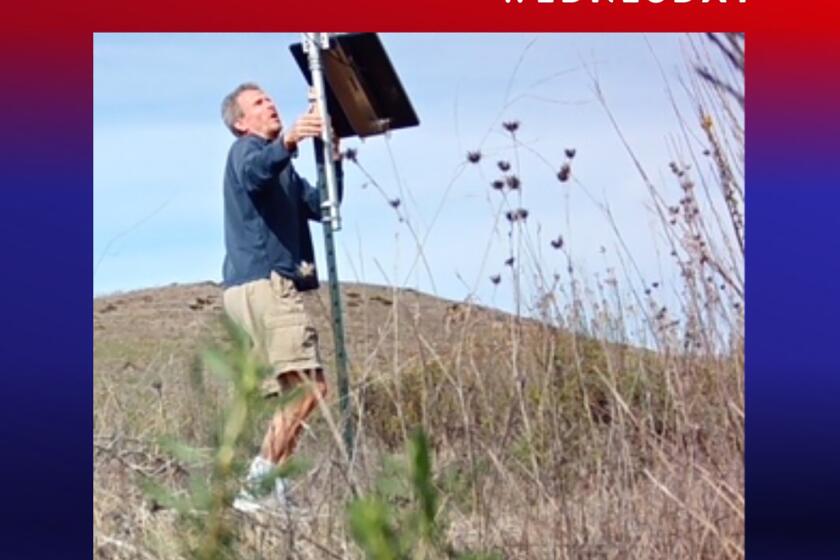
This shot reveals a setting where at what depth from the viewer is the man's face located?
1.62 meters

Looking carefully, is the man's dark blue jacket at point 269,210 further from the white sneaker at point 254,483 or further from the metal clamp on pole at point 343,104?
the white sneaker at point 254,483

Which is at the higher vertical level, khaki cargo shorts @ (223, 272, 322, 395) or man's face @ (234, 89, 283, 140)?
man's face @ (234, 89, 283, 140)

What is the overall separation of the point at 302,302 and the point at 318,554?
0.30 meters

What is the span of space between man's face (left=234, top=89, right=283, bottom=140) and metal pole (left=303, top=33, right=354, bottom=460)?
57 millimetres

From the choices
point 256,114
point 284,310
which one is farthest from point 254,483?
point 256,114

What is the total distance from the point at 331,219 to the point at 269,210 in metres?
0.08

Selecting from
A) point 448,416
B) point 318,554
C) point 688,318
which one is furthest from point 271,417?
point 688,318

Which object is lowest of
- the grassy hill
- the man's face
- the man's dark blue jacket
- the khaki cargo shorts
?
the grassy hill

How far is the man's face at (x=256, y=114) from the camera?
63.8 inches

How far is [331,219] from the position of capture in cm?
164

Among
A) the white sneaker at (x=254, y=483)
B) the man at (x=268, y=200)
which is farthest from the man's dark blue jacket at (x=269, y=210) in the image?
the white sneaker at (x=254, y=483)

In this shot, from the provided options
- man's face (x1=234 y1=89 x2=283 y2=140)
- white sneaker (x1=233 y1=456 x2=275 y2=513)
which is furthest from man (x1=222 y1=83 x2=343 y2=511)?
white sneaker (x1=233 y1=456 x2=275 y2=513)

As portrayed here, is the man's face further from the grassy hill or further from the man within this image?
the grassy hill

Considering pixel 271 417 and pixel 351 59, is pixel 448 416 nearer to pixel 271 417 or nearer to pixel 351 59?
pixel 351 59
